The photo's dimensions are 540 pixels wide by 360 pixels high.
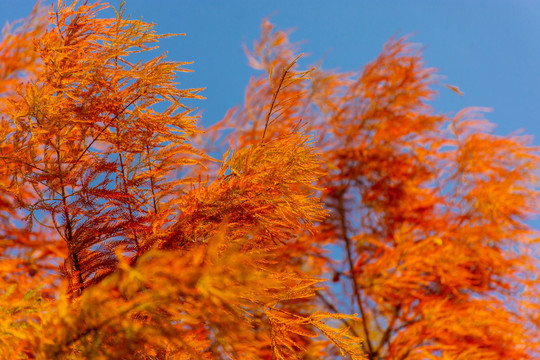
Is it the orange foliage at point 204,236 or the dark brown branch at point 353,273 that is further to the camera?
the dark brown branch at point 353,273

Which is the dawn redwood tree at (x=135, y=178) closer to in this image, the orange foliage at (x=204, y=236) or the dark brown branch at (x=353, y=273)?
the orange foliage at (x=204, y=236)

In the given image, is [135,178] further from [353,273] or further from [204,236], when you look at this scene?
[353,273]

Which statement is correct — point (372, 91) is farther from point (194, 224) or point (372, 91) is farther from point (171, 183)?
point (194, 224)

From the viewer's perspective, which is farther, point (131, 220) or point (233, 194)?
point (131, 220)

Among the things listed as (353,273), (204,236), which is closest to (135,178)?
(204,236)

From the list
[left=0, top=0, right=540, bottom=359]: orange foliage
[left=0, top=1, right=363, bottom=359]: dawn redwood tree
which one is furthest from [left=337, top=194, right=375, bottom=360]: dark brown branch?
[left=0, top=1, right=363, bottom=359]: dawn redwood tree

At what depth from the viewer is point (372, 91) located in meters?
5.92

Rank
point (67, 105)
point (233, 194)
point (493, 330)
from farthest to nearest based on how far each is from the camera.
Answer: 1. point (493, 330)
2. point (67, 105)
3. point (233, 194)

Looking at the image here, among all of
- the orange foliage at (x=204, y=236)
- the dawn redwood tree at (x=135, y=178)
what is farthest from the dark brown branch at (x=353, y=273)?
the dawn redwood tree at (x=135, y=178)

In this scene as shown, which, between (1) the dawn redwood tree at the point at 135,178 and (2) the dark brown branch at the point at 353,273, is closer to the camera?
(1) the dawn redwood tree at the point at 135,178

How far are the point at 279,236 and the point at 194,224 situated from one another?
1.80 feet

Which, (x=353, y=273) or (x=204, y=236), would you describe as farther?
(x=353, y=273)

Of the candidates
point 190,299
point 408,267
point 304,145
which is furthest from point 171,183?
point 408,267

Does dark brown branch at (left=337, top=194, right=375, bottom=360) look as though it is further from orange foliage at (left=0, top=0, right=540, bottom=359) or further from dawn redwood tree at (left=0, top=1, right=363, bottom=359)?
dawn redwood tree at (left=0, top=1, right=363, bottom=359)
